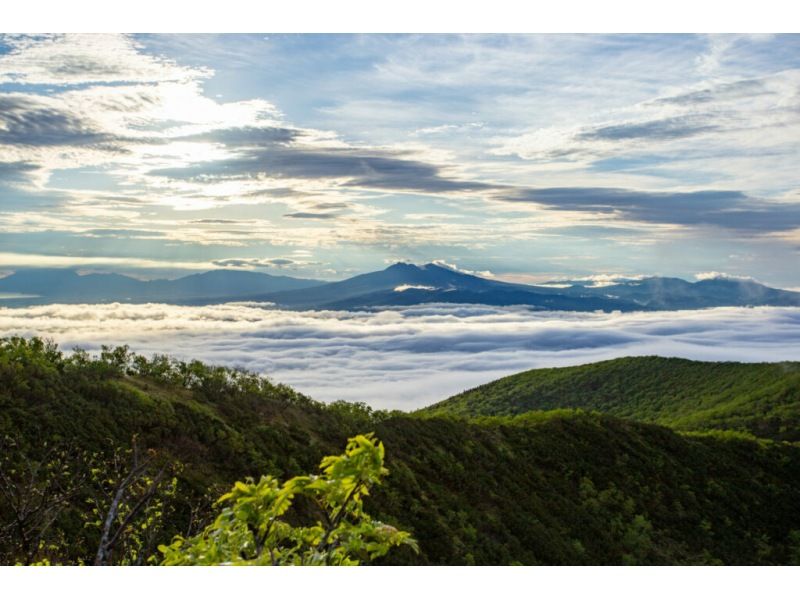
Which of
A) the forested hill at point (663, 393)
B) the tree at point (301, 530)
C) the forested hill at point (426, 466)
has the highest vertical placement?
the tree at point (301, 530)

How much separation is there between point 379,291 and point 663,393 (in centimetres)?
5177

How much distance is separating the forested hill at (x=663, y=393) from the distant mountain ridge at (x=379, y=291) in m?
7.67

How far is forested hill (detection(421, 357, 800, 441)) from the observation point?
4872 centimetres

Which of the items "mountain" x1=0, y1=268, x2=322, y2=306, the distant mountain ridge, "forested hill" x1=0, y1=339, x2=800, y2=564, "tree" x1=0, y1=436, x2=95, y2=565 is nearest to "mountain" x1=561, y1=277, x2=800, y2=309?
the distant mountain ridge

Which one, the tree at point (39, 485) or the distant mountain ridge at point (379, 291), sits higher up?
the distant mountain ridge at point (379, 291)

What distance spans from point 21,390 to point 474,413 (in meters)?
52.9

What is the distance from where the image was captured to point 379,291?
348ft

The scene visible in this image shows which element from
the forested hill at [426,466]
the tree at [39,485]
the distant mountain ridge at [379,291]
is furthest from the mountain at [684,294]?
the tree at [39,485]

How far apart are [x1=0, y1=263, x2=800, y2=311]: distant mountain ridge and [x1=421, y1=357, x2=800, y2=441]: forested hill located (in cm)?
767

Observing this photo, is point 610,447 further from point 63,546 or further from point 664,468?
point 63,546

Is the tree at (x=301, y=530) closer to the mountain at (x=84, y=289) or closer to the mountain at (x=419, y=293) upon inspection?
the mountain at (x=84, y=289)

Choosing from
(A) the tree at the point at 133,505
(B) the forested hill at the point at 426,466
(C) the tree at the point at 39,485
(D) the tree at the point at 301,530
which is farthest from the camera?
(B) the forested hill at the point at 426,466

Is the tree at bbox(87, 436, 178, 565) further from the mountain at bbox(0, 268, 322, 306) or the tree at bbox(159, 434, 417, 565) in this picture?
the mountain at bbox(0, 268, 322, 306)

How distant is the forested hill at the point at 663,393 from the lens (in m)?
48.7
